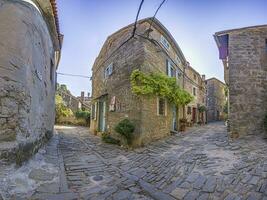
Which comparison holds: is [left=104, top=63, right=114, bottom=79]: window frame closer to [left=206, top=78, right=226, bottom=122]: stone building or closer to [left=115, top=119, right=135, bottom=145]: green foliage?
[left=115, top=119, right=135, bottom=145]: green foliage

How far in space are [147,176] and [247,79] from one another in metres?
7.19

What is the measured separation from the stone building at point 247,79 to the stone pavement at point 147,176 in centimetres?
170

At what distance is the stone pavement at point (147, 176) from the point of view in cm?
439

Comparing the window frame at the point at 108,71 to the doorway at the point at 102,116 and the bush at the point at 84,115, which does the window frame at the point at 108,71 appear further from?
the bush at the point at 84,115

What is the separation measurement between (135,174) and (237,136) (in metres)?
5.95

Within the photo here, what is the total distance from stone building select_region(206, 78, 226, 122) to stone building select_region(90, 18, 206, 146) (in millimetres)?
17607

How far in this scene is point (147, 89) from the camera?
9.96 meters

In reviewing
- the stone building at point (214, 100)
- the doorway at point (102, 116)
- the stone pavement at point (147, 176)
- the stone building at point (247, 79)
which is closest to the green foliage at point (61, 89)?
the doorway at point (102, 116)

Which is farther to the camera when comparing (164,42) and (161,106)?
(164,42)

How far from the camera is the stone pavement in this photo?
4391mm

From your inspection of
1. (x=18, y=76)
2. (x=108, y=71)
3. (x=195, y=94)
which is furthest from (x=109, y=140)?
(x=195, y=94)

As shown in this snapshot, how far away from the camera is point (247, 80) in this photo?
10.0 metres

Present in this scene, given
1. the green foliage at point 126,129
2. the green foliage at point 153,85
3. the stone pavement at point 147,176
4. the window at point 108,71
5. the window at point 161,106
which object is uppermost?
the window at point 108,71

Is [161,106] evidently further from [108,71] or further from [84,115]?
[84,115]
